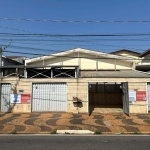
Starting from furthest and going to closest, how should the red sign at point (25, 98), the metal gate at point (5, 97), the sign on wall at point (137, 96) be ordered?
the metal gate at point (5, 97) < the red sign at point (25, 98) < the sign on wall at point (137, 96)

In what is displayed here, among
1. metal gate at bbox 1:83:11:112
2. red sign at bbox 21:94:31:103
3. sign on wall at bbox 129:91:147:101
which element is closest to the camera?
sign on wall at bbox 129:91:147:101

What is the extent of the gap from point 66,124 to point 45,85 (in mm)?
6437

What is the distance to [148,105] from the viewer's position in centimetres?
1891

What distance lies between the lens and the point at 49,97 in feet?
63.5

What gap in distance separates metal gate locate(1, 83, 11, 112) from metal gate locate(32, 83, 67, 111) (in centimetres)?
229

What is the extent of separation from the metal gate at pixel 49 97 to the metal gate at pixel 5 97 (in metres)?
2.29

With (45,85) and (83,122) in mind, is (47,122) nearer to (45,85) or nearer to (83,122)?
(83,122)

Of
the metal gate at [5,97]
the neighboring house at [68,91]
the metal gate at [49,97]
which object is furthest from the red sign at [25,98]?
the metal gate at [5,97]

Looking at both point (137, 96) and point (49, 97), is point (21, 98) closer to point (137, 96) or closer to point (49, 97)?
point (49, 97)

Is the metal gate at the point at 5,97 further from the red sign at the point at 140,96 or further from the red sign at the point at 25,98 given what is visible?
the red sign at the point at 140,96


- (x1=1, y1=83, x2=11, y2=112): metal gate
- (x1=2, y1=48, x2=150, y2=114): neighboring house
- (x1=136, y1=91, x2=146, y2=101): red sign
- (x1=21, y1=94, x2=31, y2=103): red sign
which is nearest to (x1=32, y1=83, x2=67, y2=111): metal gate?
(x1=2, y1=48, x2=150, y2=114): neighboring house

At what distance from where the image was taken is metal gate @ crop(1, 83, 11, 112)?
19.5 meters

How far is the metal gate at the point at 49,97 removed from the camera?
63.3ft

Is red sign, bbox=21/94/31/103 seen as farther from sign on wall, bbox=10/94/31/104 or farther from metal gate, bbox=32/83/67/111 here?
metal gate, bbox=32/83/67/111
